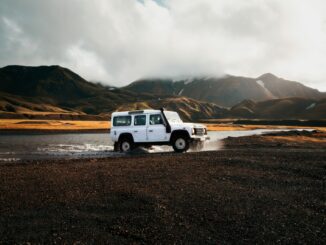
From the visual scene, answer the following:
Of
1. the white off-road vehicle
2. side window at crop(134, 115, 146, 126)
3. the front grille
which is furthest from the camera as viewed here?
side window at crop(134, 115, 146, 126)

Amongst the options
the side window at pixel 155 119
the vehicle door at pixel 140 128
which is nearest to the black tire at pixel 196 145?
the side window at pixel 155 119

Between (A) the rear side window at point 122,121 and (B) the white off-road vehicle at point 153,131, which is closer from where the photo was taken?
(B) the white off-road vehicle at point 153,131

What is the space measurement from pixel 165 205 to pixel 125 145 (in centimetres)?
1653

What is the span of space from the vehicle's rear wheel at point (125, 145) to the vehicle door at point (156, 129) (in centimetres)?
184

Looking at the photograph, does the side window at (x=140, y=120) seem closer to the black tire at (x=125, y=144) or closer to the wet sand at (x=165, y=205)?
the black tire at (x=125, y=144)

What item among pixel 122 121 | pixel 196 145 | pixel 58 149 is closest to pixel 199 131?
pixel 196 145

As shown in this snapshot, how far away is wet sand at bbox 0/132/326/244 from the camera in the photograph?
691cm

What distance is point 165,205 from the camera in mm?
8992

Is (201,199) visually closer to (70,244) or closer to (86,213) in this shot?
(86,213)

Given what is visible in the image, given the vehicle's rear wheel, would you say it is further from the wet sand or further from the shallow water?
the wet sand

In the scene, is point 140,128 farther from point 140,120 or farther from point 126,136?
point 126,136

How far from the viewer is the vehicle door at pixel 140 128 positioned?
24492mm

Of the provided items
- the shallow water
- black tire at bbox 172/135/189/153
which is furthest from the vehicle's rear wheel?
black tire at bbox 172/135/189/153

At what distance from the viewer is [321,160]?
58.9 feet
